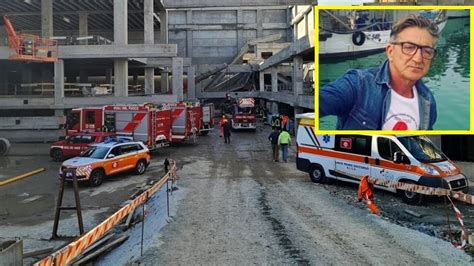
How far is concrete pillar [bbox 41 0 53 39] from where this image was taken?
40750 mm

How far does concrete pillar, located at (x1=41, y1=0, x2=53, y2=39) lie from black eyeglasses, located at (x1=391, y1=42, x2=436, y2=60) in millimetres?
36761

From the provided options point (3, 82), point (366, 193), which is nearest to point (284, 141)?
point (366, 193)

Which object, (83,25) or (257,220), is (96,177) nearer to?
(257,220)

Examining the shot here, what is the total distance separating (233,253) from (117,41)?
33.0m

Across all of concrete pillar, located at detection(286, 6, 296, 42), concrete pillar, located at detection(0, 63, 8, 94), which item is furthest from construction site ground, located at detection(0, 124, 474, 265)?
concrete pillar, located at detection(286, 6, 296, 42)

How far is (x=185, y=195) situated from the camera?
14.7 m

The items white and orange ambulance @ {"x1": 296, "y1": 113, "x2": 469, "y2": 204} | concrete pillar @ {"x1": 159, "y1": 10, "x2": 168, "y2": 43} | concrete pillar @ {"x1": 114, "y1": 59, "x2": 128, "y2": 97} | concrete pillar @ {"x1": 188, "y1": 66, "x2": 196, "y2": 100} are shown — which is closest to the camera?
white and orange ambulance @ {"x1": 296, "y1": 113, "x2": 469, "y2": 204}

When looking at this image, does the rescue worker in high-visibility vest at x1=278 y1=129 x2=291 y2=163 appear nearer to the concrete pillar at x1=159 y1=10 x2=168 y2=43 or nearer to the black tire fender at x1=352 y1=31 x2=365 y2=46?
the black tire fender at x1=352 y1=31 x2=365 y2=46

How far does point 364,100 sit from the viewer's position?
11.4 meters

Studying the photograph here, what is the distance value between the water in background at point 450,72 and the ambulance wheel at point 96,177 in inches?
406

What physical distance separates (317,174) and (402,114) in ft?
20.2

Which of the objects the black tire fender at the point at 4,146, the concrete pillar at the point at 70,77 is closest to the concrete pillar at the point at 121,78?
the black tire fender at the point at 4,146

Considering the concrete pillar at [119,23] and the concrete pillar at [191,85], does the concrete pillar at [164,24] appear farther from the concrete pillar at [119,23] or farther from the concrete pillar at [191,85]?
the concrete pillar at [119,23]

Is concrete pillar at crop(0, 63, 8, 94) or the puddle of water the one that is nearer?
the puddle of water
